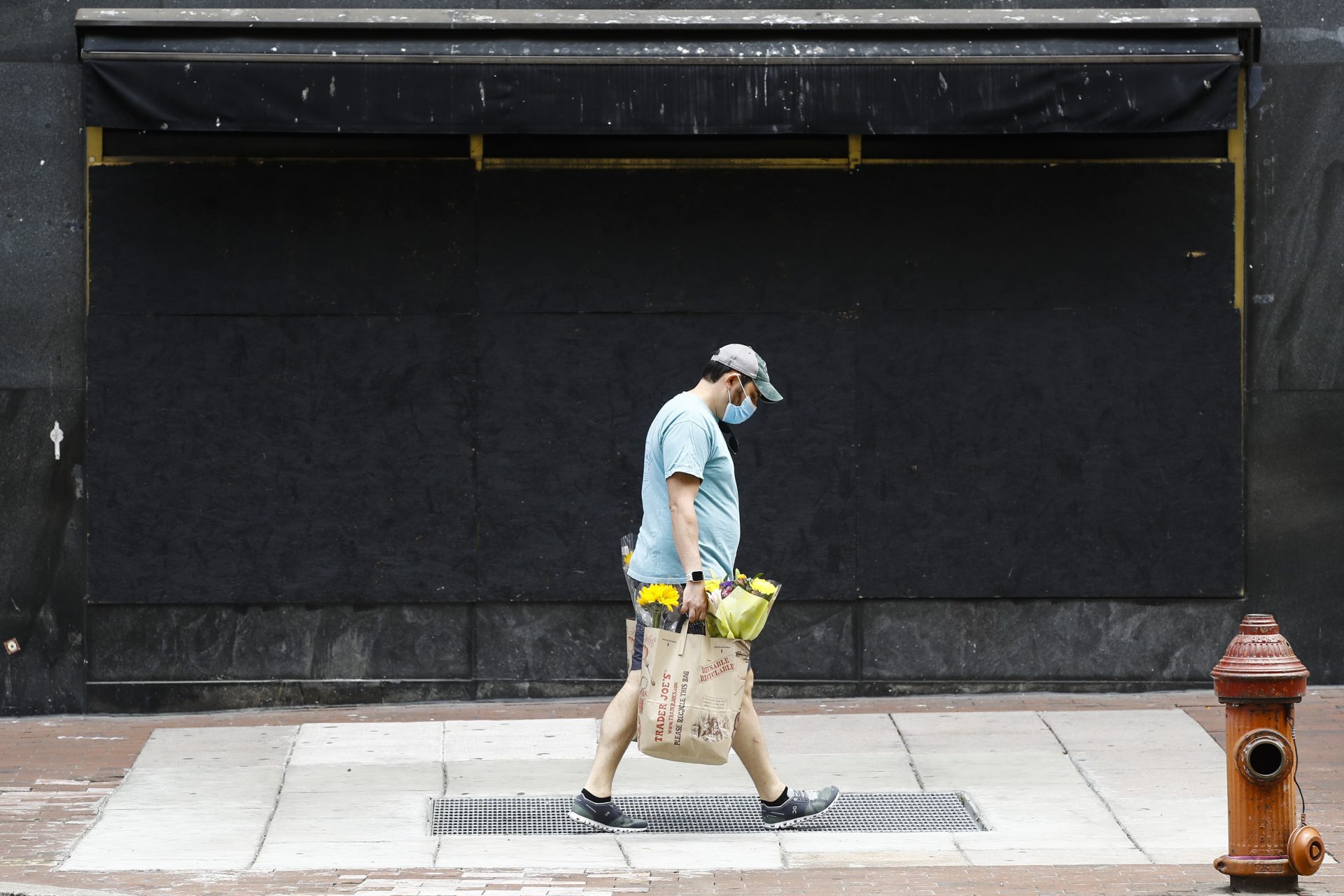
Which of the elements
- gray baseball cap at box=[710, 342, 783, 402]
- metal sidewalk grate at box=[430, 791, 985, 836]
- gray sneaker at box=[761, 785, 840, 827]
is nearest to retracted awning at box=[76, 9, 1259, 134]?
gray baseball cap at box=[710, 342, 783, 402]

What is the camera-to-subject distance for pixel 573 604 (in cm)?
981

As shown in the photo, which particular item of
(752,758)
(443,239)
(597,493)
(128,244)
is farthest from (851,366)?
(128,244)

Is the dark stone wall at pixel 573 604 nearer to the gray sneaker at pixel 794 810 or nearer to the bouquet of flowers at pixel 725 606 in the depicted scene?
the gray sneaker at pixel 794 810

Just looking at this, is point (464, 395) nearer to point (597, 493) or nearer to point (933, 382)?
point (597, 493)

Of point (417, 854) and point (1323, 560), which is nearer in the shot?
point (417, 854)

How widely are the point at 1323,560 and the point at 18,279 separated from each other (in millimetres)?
6898

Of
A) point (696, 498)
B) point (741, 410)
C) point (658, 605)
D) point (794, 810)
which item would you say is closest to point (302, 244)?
point (741, 410)

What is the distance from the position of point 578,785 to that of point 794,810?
1.16m

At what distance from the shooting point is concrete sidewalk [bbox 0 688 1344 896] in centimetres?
651

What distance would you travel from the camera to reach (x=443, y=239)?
9695 mm

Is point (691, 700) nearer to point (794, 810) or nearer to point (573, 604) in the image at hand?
point (794, 810)

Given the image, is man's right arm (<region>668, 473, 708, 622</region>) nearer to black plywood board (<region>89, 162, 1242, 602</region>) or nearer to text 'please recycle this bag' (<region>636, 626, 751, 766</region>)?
text 'please recycle this bag' (<region>636, 626, 751, 766</region>)

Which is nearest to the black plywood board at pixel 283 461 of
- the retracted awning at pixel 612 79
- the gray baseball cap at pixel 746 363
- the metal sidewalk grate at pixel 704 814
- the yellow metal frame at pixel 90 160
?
the yellow metal frame at pixel 90 160

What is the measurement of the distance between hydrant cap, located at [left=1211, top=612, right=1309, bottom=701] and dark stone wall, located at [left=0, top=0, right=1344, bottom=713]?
3657 mm
